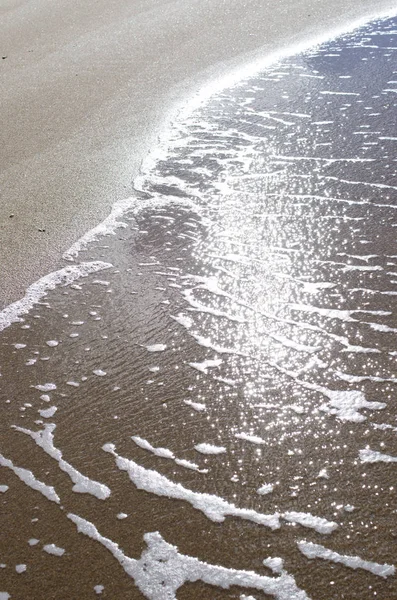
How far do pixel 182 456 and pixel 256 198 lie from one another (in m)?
2.41

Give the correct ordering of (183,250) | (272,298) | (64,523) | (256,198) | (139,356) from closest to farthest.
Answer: (64,523)
(139,356)
(272,298)
(183,250)
(256,198)

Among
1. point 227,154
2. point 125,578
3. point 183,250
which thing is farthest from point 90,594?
point 227,154

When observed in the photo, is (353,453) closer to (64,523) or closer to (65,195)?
(64,523)

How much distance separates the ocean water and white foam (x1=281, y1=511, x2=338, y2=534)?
0.04ft

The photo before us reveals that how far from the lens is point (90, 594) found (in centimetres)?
224

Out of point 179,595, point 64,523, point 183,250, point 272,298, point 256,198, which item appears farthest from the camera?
point 256,198

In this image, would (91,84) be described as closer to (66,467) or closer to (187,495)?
(66,467)

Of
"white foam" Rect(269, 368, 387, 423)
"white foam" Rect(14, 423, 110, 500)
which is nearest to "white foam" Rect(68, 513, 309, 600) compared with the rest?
"white foam" Rect(14, 423, 110, 500)

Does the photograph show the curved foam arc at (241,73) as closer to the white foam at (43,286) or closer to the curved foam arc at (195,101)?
the curved foam arc at (195,101)

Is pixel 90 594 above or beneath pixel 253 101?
beneath

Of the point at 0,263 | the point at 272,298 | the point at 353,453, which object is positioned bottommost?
the point at 353,453

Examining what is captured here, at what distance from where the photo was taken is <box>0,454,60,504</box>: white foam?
263 cm

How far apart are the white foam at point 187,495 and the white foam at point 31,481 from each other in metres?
0.27

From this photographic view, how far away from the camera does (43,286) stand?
395cm
